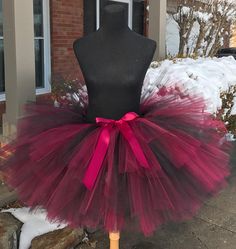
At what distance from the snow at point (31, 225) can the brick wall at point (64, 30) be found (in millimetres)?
3657

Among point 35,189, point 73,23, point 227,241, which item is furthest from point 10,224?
point 73,23

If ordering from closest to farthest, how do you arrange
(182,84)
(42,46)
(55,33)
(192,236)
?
(192,236) < (182,84) < (42,46) < (55,33)

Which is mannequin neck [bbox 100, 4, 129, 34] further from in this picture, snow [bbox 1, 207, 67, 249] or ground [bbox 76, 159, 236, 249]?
ground [bbox 76, 159, 236, 249]

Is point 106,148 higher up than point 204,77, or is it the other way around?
point 204,77

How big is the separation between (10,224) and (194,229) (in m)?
1.53

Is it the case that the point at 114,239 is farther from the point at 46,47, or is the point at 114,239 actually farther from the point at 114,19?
the point at 46,47

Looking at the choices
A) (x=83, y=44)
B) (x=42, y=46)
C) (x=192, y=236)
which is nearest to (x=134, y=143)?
(x=83, y=44)

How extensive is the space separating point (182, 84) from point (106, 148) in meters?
2.04

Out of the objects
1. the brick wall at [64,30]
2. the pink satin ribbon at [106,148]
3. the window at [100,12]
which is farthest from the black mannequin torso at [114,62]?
the window at [100,12]

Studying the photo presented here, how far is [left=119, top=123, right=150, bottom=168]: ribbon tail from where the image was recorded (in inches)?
80.8

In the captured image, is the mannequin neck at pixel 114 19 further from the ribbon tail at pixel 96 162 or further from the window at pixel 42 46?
the window at pixel 42 46

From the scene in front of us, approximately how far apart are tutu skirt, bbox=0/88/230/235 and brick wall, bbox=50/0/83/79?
4.55 metres

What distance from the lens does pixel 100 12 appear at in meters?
7.26

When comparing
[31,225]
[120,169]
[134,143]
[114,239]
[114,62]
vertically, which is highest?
[114,62]
